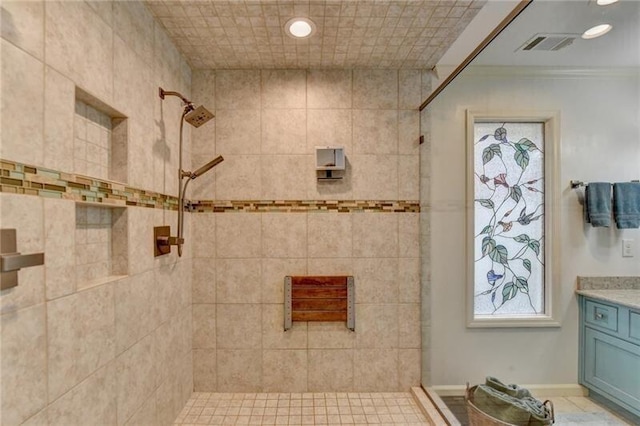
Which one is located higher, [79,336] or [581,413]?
[79,336]

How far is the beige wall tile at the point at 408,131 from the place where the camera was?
211cm

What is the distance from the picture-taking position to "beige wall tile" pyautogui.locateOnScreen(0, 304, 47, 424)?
80 cm

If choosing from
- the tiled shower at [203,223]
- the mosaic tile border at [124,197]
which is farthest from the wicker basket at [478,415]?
the mosaic tile border at [124,197]

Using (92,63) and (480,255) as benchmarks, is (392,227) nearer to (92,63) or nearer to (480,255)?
(480,255)

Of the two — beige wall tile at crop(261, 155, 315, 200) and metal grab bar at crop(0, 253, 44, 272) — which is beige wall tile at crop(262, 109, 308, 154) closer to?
beige wall tile at crop(261, 155, 315, 200)

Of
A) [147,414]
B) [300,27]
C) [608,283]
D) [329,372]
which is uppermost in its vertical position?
[300,27]

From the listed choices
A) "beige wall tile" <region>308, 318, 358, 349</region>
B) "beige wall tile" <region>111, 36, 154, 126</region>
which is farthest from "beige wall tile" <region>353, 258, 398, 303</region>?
"beige wall tile" <region>111, 36, 154, 126</region>

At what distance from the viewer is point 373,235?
6.88 ft

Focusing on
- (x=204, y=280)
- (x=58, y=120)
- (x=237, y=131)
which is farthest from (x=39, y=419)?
(x=237, y=131)

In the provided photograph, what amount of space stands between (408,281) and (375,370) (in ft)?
2.20

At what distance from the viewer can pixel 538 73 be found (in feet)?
4.49

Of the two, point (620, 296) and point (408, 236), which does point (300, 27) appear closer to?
point (408, 236)

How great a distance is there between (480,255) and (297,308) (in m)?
1.21

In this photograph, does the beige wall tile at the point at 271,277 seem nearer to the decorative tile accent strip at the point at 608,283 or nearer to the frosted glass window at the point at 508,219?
the frosted glass window at the point at 508,219
